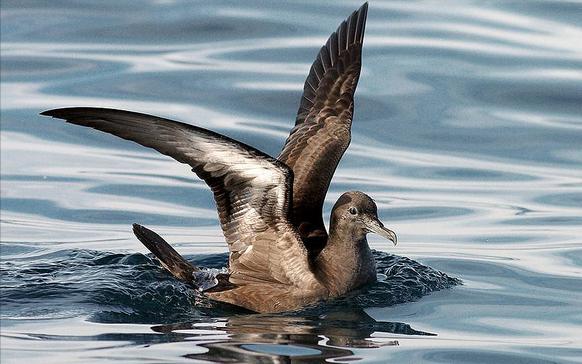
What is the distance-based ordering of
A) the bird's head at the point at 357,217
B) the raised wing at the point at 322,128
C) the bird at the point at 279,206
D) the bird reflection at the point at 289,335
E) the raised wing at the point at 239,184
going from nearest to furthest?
the bird reflection at the point at 289,335, the raised wing at the point at 239,184, the bird at the point at 279,206, the bird's head at the point at 357,217, the raised wing at the point at 322,128

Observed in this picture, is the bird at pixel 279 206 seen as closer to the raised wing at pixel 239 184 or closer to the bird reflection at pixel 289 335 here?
the raised wing at pixel 239 184

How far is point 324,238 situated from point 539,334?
192 cm

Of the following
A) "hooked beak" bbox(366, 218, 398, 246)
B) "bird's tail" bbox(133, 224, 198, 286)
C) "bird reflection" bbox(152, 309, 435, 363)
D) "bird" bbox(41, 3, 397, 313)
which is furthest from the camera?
"bird's tail" bbox(133, 224, 198, 286)

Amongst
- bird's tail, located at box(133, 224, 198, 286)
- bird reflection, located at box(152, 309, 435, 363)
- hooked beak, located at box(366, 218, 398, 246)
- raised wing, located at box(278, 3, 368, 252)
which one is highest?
A: raised wing, located at box(278, 3, 368, 252)

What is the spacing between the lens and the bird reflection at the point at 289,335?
7273 millimetres

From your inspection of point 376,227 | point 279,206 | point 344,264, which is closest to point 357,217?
point 376,227

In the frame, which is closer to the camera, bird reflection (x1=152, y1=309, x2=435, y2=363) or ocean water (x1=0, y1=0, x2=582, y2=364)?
bird reflection (x1=152, y1=309, x2=435, y2=363)

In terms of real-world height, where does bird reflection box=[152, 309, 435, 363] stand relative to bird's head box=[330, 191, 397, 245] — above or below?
below

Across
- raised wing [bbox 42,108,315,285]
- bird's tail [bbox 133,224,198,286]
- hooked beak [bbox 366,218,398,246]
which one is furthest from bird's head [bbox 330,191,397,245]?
bird's tail [bbox 133,224,198,286]

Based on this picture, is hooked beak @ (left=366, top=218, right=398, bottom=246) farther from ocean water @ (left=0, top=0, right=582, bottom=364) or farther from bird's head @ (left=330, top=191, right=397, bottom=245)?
ocean water @ (left=0, top=0, right=582, bottom=364)

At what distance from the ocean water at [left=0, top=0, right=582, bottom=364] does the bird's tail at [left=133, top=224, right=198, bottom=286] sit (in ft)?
0.39

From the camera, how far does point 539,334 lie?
8.21 m

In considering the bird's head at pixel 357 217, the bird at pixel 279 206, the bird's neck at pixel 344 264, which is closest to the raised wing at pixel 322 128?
the bird at pixel 279 206

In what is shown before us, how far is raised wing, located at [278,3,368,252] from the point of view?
962 centimetres
